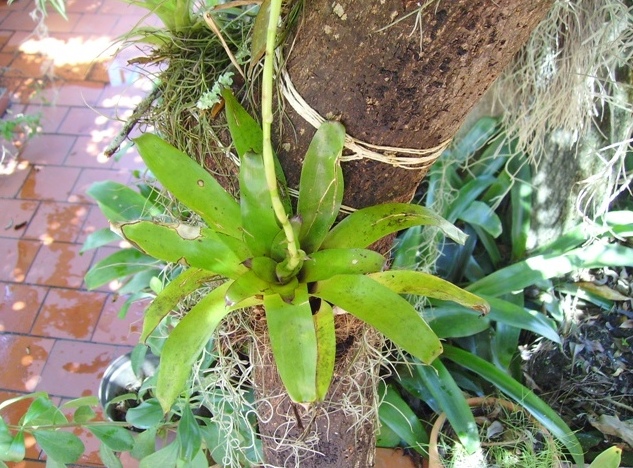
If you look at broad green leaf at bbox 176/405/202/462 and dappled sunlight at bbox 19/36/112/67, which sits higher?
dappled sunlight at bbox 19/36/112/67

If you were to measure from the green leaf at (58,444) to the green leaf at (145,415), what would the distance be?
0.80ft

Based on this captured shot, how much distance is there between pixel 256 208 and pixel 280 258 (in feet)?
0.25

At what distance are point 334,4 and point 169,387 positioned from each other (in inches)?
19.0

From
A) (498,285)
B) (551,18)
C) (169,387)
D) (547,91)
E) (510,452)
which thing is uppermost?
(551,18)

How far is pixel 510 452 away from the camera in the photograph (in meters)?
1.23

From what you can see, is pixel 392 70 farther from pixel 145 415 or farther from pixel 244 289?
pixel 145 415

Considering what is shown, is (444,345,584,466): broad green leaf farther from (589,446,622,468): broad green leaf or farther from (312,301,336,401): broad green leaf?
(312,301,336,401): broad green leaf

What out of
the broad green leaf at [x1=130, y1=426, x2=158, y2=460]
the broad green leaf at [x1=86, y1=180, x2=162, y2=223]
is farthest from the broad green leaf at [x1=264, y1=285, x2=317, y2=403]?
the broad green leaf at [x1=86, y1=180, x2=162, y2=223]

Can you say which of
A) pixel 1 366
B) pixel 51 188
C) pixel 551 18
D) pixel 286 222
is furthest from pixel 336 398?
pixel 51 188

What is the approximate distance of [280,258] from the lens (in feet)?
2.41

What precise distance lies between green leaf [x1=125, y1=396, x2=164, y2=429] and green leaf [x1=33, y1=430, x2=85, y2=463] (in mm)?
242

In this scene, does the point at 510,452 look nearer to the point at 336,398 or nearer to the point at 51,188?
the point at 336,398

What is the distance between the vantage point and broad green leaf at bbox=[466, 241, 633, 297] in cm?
137

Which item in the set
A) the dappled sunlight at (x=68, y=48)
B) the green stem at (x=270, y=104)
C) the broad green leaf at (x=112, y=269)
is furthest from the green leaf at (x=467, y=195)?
the dappled sunlight at (x=68, y=48)
